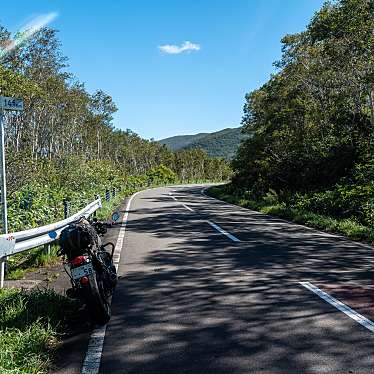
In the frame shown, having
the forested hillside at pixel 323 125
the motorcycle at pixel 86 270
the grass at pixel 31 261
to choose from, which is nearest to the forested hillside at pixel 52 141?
the grass at pixel 31 261

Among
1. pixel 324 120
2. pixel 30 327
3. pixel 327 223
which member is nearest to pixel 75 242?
pixel 30 327

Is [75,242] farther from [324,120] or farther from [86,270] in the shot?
[324,120]

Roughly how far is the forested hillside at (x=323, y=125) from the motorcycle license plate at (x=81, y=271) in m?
9.80

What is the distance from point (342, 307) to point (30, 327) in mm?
3664

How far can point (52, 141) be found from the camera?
1884 inches

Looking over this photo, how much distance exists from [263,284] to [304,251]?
122 inches

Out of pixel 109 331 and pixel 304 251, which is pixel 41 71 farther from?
pixel 109 331

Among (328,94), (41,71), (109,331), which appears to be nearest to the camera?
(109,331)

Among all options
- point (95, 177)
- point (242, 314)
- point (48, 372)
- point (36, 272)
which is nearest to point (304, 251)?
point (242, 314)

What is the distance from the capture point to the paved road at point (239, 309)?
12.4ft

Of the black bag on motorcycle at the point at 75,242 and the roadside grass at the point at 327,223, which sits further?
the roadside grass at the point at 327,223

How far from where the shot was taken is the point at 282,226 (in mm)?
13695

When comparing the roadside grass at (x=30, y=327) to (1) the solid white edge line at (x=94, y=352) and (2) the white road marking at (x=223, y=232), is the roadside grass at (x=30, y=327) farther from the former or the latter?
(2) the white road marking at (x=223, y=232)

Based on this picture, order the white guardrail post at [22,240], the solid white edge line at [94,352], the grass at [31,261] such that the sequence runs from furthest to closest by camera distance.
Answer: the grass at [31,261] < the white guardrail post at [22,240] < the solid white edge line at [94,352]
